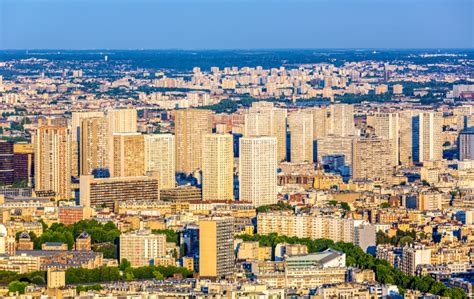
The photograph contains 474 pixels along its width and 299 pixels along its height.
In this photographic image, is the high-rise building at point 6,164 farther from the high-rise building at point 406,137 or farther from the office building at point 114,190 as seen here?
the high-rise building at point 406,137

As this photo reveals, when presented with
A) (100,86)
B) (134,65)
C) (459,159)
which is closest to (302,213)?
(459,159)

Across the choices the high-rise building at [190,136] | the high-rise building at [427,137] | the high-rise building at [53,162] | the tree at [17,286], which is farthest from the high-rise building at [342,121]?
the tree at [17,286]

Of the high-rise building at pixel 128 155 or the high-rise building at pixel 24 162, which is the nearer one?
the high-rise building at pixel 128 155

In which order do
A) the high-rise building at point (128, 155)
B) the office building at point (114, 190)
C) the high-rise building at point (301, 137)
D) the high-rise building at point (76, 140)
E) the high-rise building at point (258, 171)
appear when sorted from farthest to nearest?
the high-rise building at point (301, 137)
the high-rise building at point (76, 140)
the high-rise building at point (128, 155)
the high-rise building at point (258, 171)
the office building at point (114, 190)

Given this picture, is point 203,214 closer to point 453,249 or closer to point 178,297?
point 453,249

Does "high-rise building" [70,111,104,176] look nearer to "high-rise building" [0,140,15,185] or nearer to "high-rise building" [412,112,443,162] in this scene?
"high-rise building" [0,140,15,185]
